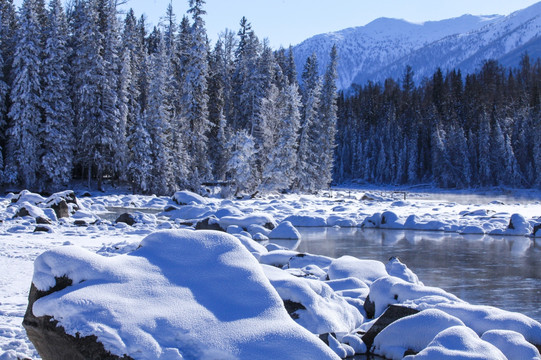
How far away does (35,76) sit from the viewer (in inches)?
1407

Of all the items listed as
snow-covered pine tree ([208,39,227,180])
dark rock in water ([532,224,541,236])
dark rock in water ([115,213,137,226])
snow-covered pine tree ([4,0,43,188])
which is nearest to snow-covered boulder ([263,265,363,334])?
dark rock in water ([115,213,137,226])

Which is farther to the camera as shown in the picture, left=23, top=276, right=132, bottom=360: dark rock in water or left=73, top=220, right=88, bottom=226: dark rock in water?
left=73, top=220, right=88, bottom=226: dark rock in water

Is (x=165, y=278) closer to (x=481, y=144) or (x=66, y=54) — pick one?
(x=66, y=54)

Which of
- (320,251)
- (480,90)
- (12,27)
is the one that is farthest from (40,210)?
(480,90)

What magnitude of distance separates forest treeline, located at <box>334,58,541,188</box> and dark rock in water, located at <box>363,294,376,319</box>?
6059cm

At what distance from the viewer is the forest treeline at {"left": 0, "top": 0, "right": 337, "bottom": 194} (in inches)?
1407

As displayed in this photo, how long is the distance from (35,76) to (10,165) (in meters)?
6.08

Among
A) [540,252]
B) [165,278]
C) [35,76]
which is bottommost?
[540,252]

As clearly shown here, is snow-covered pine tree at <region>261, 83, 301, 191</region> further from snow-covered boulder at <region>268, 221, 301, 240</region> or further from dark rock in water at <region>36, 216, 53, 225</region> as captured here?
dark rock in water at <region>36, 216, 53, 225</region>

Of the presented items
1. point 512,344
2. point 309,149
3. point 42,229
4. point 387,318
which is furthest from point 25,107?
point 512,344

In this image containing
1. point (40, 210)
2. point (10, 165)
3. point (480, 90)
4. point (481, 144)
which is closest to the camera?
point (40, 210)

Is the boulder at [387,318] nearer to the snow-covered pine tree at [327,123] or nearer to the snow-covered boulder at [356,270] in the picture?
the snow-covered boulder at [356,270]

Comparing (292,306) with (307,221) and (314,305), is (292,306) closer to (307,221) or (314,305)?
(314,305)

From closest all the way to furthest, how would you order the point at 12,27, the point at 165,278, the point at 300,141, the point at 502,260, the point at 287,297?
the point at 165,278
the point at 287,297
the point at 502,260
the point at 12,27
the point at 300,141
